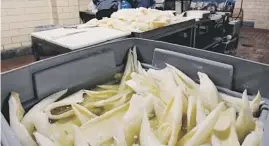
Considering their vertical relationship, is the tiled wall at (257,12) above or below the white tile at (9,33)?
above

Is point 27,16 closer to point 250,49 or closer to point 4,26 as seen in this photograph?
point 4,26

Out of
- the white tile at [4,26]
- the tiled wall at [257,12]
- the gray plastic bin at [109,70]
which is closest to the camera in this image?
the gray plastic bin at [109,70]

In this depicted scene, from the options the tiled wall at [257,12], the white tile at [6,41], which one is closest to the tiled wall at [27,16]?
the white tile at [6,41]

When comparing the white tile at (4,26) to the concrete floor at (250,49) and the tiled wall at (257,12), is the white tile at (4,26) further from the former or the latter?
the tiled wall at (257,12)

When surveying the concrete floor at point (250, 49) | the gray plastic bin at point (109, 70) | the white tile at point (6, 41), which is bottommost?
the concrete floor at point (250, 49)

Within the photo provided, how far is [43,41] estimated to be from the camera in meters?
1.49

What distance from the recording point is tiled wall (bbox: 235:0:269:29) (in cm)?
607

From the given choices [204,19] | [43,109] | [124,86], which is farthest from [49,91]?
[204,19]

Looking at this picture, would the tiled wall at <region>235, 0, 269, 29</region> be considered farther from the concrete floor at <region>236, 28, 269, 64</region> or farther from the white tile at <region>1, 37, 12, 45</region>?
the white tile at <region>1, 37, 12, 45</region>

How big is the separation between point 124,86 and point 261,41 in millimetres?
4947

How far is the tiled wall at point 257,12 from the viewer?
6066mm

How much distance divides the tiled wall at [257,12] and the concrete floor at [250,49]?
254 millimetres

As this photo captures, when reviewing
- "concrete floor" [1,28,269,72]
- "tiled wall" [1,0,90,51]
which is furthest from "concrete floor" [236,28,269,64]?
"tiled wall" [1,0,90,51]

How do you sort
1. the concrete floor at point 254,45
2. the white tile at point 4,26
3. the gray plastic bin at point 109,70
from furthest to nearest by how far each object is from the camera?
the concrete floor at point 254,45 < the white tile at point 4,26 < the gray plastic bin at point 109,70
